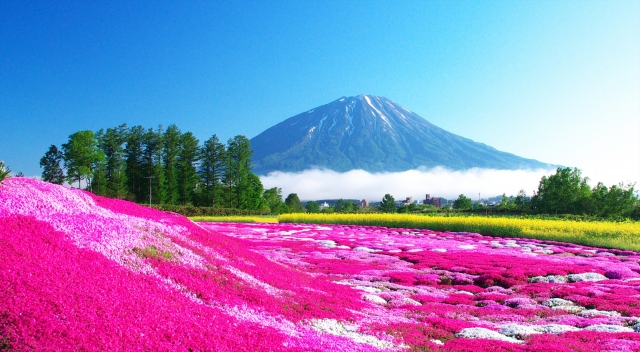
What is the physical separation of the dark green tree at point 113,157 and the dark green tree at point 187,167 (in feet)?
34.7

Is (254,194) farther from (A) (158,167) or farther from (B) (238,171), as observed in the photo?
(A) (158,167)

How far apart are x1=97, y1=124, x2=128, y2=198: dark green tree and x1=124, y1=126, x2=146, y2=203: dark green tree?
132 cm

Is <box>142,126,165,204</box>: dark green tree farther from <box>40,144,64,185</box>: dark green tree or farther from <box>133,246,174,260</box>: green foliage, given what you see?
<box>133,246,174,260</box>: green foliage

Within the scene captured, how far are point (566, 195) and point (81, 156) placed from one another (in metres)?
80.6

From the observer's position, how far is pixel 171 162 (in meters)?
87.2

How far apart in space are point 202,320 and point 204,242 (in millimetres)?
5956

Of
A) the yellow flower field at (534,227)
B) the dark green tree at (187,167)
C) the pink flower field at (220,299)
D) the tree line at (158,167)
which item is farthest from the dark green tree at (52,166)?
the pink flower field at (220,299)

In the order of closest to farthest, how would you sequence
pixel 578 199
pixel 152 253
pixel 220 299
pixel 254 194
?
1. pixel 220 299
2. pixel 152 253
3. pixel 578 199
4. pixel 254 194

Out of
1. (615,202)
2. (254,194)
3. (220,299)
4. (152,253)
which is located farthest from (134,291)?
(254,194)

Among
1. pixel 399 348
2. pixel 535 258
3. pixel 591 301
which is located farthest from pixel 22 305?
pixel 535 258

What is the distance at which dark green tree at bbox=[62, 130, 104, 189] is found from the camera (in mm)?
75000

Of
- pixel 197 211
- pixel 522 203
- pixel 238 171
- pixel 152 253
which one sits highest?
pixel 238 171

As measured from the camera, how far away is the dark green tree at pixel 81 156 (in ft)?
246

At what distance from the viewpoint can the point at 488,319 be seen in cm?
1177
